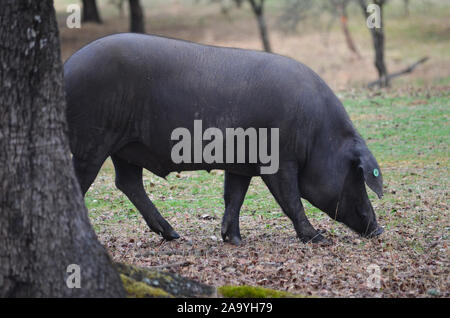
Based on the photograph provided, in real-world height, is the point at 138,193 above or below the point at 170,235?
above

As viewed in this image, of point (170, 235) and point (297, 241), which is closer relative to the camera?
point (297, 241)

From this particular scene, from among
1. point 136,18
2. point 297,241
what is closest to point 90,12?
point 136,18

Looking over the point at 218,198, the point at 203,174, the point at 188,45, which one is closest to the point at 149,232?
the point at 218,198

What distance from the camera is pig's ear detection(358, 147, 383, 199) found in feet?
24.3

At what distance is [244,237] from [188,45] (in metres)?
2.56

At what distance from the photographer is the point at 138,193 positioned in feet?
26.1

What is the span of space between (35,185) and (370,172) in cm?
422

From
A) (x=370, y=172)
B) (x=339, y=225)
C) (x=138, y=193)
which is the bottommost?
(x=339, y=225)

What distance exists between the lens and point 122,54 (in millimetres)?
6820

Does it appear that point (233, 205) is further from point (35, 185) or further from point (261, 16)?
point (261, 16)

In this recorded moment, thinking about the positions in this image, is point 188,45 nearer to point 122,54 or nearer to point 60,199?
point 122,54

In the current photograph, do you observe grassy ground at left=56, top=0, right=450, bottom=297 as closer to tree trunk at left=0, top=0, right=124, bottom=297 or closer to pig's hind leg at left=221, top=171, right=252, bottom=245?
pig's hind leg at left=221, top=171, right=252, bottom=245

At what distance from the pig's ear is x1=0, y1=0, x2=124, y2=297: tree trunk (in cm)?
374

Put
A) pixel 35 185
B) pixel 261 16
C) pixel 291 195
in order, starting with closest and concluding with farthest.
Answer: pixel 35 185 → pixel 291 195 → pixel 261 16
